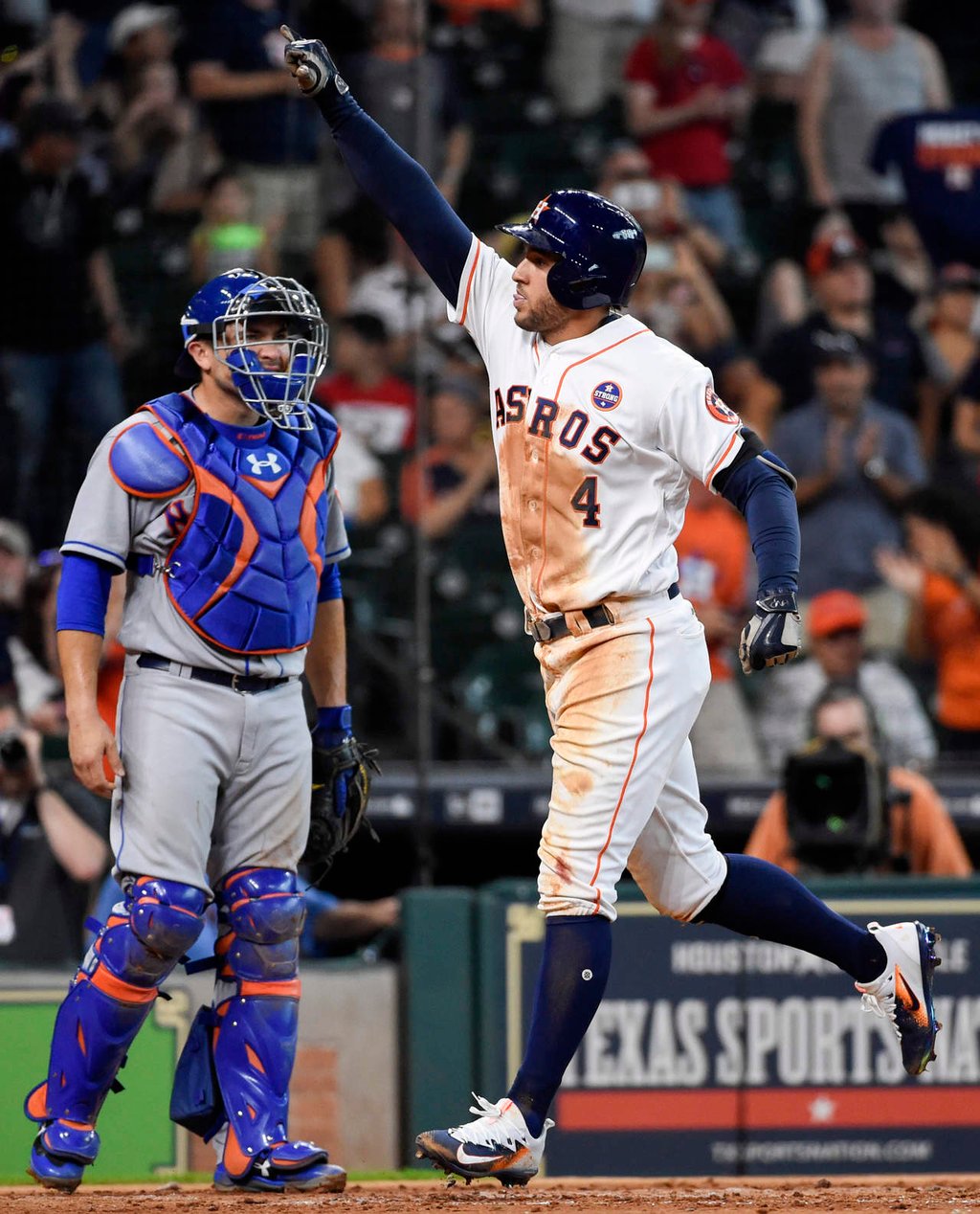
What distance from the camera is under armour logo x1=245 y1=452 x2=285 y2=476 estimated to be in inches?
163

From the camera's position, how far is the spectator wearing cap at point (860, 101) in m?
8.99

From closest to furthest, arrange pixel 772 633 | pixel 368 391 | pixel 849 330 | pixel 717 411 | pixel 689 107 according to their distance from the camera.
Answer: pixel 772 633 < pixel 717 411 < pixel 368 391 < pixel 849 330 < pixel 689 107

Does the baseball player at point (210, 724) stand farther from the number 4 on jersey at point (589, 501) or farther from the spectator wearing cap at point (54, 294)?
the spectator wearing cap at point (54, 294)

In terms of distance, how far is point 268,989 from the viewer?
413 centimetres

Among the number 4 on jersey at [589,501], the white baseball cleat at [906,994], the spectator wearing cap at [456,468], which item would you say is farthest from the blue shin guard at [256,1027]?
the spectator wearing cap at [456,468]

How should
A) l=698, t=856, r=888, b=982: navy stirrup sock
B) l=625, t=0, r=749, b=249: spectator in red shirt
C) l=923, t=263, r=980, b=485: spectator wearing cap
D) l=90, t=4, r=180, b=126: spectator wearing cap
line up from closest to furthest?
l=698, t=856, r=888, b=982: navy stirrup sock
l=923, t=263, r=980, b=485: spectator wearing cap
l=90, t=4, r=180, b=126: spectator wearing cap
l=625, t=0, r=749, b=249: spectator in red shirt

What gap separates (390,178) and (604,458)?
812 mm

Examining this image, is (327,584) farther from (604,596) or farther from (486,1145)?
(486,1145)

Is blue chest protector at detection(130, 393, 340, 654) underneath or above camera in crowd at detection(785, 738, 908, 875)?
above

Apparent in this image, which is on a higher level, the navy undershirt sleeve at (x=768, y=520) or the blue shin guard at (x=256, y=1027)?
the navy undershirt sleeve at (x=768, y=520)

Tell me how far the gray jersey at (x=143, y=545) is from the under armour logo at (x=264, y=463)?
0.14m

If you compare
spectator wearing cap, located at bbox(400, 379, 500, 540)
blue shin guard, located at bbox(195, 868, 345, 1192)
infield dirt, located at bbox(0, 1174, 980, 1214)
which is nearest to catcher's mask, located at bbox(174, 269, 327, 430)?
blue shin guard, located at bbox(195, 868, 345, 1192)

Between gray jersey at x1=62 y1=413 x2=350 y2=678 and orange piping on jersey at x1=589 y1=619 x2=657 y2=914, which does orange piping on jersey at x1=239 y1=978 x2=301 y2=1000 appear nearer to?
gray jersey at x1=62 y1=413 x2=350 y2=678

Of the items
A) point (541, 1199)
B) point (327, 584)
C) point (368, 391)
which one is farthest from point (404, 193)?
point (368, 391)
